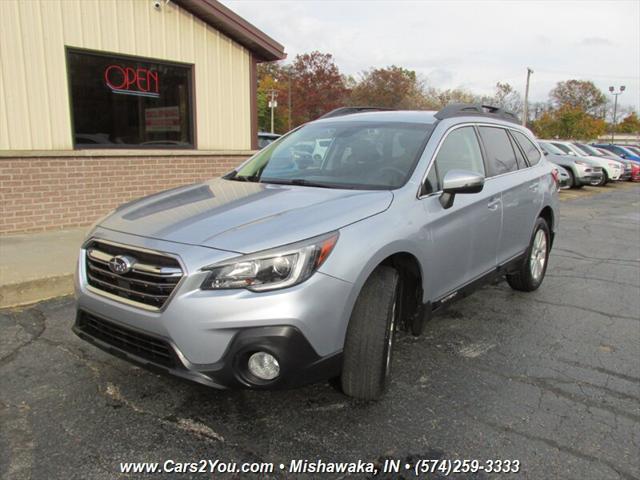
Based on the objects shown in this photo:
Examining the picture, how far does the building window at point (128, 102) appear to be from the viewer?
313 inches

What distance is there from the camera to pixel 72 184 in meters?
7.87

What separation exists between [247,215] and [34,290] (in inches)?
129

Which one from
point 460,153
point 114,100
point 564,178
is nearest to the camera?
point 460,153

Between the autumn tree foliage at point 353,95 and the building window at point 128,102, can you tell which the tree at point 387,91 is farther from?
the building window at point 128,102

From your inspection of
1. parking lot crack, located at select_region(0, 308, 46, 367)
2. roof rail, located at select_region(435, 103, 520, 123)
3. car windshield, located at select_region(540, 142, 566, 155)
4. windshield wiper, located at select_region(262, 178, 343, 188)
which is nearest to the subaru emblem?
windshield wiper, located at select_region(262, 178, 343, 188)

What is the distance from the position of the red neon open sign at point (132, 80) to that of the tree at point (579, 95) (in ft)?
259

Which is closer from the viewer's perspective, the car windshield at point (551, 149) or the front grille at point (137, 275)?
the front grille at point (137, 275)

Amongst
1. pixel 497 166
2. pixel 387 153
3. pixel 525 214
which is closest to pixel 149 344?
pixel 387 153

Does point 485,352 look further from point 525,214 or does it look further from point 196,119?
point 196,119

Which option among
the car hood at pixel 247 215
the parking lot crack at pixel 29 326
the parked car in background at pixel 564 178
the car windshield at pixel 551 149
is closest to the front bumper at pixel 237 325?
the car hood at pixel 247 215

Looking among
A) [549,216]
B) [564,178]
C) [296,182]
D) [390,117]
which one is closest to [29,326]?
[296,182]

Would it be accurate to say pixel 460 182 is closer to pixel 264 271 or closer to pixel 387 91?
pixel 264 271

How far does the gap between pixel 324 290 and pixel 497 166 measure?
8.60 ft

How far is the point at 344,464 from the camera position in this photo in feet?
8.32
